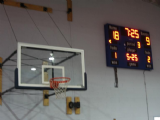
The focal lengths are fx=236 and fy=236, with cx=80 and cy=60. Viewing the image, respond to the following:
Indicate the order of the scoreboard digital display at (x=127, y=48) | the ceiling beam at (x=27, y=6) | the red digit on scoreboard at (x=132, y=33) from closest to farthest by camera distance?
the ceiling beam at (x=27, y=6), the scoreboard digital display at (x=127, y=48), the red digit on scoreboard at (x=132, y=33)

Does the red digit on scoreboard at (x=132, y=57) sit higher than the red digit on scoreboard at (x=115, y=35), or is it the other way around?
the red digit on scoreboard at (x=115, y=35)

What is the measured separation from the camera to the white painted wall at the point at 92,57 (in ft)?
16.1

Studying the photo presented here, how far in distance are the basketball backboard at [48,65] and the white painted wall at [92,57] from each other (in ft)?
0.90

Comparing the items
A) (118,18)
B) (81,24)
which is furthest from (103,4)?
(81,24)

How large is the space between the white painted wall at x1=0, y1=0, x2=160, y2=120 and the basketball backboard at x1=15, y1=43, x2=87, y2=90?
0.27 metres

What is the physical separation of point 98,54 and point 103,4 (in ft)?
4.82

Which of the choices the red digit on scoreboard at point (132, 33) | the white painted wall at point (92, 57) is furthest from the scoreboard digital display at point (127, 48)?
the white painted wall at point (92, 57)

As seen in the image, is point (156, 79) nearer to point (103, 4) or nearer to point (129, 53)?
point (129, 53)

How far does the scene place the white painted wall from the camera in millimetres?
4914

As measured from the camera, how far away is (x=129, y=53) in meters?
6.42

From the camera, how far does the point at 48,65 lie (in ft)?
15.4

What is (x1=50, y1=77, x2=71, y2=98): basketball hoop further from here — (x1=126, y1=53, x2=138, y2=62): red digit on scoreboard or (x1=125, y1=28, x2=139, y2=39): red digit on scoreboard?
(x1=125, y1=28, x2=139, y2=39): red digit on scoreboard

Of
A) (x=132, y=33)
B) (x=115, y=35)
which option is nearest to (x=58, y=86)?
(x=115, y=35)

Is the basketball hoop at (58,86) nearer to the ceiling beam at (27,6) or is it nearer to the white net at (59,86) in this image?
the white net at (59,86)
